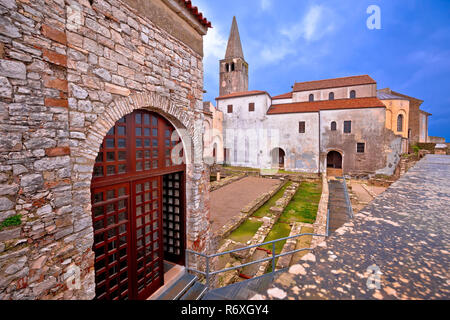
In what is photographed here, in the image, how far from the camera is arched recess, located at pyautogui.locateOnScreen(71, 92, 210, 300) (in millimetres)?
2715

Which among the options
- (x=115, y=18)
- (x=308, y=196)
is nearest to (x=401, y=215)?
(x=115, y=18)

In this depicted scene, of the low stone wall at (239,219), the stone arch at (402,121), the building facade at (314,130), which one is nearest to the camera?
Answer: the low stone wall at (239,219)

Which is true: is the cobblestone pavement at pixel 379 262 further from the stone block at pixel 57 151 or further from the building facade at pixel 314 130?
the building facade at pixel 314 130

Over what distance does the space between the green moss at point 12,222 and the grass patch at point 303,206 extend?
32.9 feet

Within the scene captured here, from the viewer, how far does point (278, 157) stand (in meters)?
27.0

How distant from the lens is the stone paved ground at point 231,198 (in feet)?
32.7

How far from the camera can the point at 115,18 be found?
10.2 ft

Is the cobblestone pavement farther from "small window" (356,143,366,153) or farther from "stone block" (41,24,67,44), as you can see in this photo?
"small window" (356,143,366,153)

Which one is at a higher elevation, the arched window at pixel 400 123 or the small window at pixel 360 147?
the arched window at pixel 400 123

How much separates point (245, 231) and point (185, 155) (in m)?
5.40

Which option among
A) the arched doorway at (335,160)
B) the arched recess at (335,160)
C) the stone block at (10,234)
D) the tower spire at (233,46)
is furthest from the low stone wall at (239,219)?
the tower spire at (233,46)

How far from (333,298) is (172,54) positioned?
4690mm

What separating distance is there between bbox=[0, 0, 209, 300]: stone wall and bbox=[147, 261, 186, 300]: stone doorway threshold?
1.87 metres

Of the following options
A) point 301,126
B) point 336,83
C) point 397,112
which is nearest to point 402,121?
point 397,112
